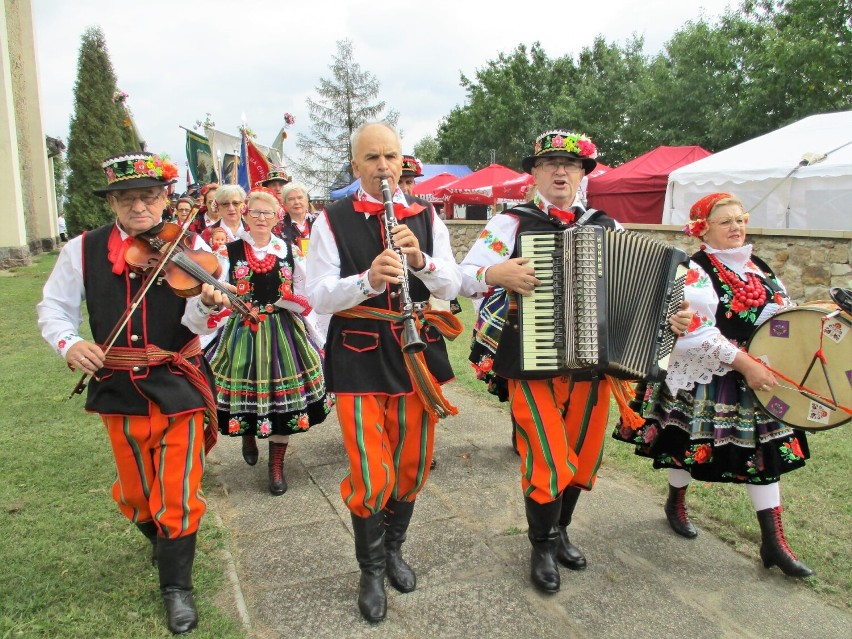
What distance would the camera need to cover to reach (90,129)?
80.2 feet

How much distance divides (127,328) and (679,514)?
3.04 metres

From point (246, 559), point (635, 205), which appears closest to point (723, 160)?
point (635, 205)

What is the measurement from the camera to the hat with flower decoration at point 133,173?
2.71 m

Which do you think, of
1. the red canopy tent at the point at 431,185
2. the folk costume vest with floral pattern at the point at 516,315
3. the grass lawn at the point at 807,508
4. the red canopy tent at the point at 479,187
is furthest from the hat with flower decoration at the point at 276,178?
the red canopy tent at the point at 431,185

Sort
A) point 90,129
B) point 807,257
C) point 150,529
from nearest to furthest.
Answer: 1. point 150,529
2. point 807,257
3. point 90,129

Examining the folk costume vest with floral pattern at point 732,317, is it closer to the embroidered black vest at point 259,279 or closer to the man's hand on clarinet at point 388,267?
the man's hand on clarinet at point 388,267

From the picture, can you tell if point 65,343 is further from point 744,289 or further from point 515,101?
point 515,101

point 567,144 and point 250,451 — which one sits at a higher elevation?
point 567,144

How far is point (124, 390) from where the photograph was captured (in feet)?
8.87

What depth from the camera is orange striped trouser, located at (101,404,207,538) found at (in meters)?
2.73

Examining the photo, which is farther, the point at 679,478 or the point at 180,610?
the point at 679,478

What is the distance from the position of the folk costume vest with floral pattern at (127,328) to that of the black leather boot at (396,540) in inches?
41.9

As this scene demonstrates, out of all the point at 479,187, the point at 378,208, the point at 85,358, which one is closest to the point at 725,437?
the point at 378,208

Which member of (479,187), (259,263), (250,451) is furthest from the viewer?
(479,187)
